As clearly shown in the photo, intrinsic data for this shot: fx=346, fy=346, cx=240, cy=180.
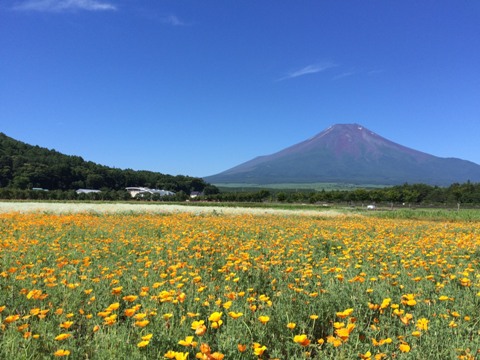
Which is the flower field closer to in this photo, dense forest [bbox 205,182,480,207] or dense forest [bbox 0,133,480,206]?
dense forest [bbox 0,133,480,206]

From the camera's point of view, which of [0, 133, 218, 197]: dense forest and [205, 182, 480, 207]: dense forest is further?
A: [0, 133, 218, 197]: dense forest

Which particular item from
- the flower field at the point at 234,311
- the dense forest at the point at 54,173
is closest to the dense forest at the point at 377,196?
the dense forest at the point at 54,173

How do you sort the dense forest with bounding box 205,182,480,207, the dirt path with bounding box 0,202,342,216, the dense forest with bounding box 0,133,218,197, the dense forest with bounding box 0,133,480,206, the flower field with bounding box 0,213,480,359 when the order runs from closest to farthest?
the flower field with bounding box 0,213,480,359, the dirt path with bounding box 0,202,342,216, the dense forest with bounding box 0,133,480,206, the dense forest with bounding box 205,182,480,207, the dense forest with bounding box 0,133,218,197

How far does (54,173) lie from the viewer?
8556 cm

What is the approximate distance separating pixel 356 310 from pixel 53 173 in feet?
309

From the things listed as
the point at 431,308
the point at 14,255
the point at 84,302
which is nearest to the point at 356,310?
the point at 431,308

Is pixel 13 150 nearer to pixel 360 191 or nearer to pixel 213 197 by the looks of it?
pixel 213 197

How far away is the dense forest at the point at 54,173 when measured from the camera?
75375 millimetres

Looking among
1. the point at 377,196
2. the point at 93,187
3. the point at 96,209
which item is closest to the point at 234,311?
the point at 96,209

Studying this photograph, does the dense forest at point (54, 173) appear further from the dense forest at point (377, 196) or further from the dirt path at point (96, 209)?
the dirt path at point (96, 209)

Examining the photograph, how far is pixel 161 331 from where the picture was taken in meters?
2.98

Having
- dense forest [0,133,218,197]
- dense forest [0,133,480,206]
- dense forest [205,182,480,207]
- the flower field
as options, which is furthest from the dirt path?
dense forest [205,182,480,207]

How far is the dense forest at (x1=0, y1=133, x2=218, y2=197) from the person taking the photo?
75375 mm

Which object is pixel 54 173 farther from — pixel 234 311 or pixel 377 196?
pixel 234 311
